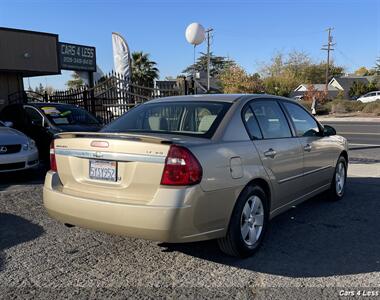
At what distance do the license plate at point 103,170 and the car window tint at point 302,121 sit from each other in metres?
2.55

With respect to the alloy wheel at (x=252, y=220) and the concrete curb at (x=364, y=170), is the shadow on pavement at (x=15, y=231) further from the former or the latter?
the concrete curb at (x=364, y=170)

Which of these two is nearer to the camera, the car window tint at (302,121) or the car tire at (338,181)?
the car window tint at (302,121)

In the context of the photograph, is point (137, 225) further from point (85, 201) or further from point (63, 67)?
point (63, 67)

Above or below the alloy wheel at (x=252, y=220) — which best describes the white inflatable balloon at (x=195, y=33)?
above

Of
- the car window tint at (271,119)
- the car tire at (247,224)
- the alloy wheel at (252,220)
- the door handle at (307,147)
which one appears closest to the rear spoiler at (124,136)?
the car tire at (247,224)

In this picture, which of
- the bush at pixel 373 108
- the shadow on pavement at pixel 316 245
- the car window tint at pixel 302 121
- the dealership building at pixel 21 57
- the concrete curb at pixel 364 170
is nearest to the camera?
the shadow on pavement at pixel 316 245

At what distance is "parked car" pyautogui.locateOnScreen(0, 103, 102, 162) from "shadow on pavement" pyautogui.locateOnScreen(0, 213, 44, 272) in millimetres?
3901

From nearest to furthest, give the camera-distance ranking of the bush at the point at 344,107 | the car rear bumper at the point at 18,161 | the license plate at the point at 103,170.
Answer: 1. the license plate at the point at 103,170
2. the car rear bumper at the point at 18,161
3. the bush at the point at 344,107

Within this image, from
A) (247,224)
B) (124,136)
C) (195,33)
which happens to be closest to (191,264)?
(247,224)

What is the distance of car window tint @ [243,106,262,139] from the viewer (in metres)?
4.37

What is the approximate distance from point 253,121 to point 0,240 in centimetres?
303

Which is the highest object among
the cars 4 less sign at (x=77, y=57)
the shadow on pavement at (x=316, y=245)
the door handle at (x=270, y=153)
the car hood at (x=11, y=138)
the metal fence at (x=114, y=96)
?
the cars 4 less sign at (x=77, y=57)

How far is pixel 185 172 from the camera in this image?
137 inches

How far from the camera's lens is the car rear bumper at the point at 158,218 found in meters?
3.45
